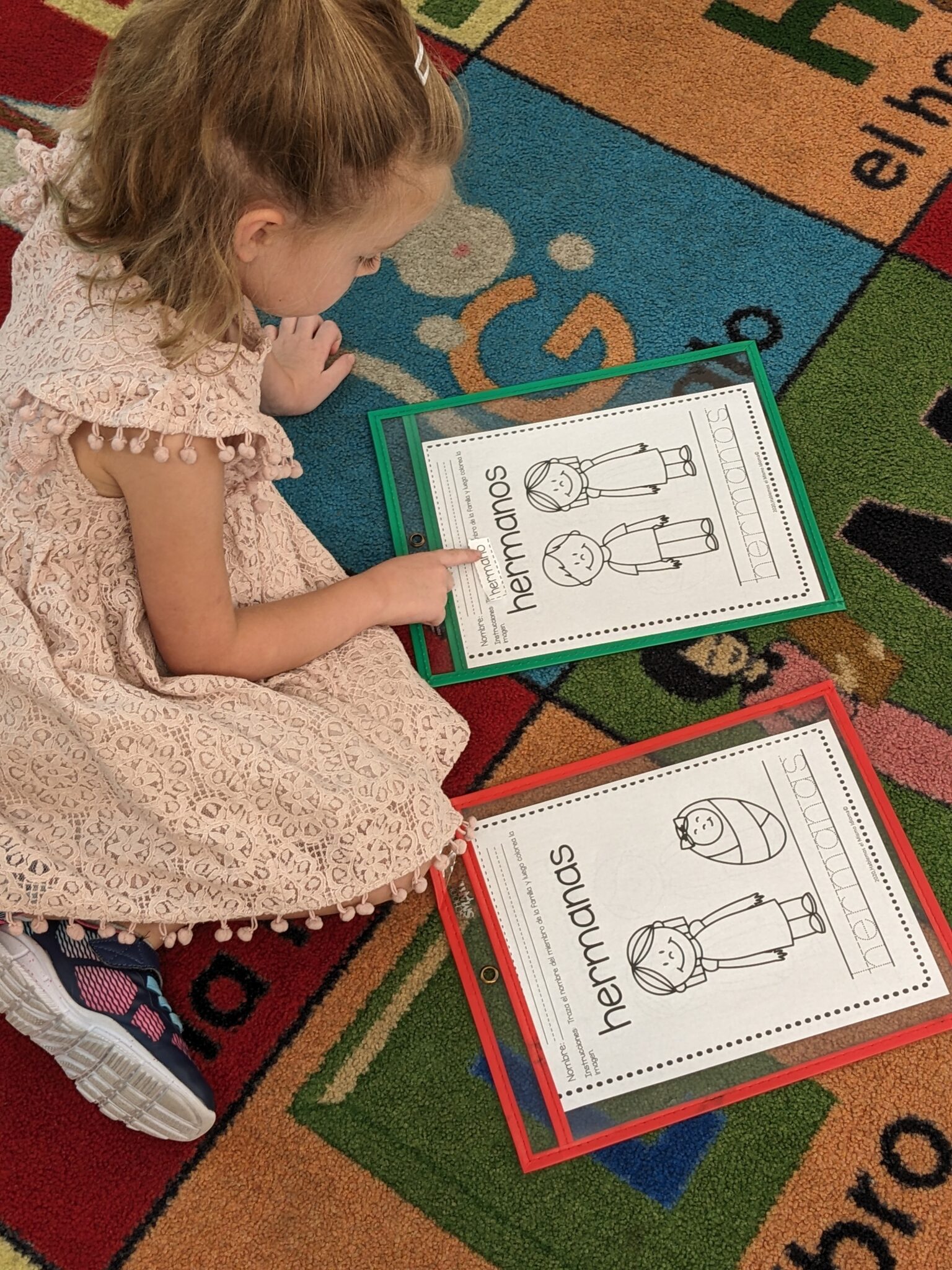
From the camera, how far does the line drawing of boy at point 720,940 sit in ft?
2.66

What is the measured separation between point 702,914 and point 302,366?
56cm

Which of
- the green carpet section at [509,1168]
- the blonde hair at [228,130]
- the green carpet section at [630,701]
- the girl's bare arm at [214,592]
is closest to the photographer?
the blonde hair at [228,130]

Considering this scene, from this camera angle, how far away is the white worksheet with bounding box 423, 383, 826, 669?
91 cm

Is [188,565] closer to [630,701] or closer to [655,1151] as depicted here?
[630,701]

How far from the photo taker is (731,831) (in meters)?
0.85

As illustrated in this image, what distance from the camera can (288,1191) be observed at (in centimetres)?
78

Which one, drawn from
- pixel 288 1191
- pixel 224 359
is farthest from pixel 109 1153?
pixel 224 359

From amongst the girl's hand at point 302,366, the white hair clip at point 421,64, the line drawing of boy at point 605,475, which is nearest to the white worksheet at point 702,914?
the line drawing of boy at point 605,475

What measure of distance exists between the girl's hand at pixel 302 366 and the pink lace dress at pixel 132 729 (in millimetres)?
210

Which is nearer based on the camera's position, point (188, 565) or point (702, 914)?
point (188, 565)

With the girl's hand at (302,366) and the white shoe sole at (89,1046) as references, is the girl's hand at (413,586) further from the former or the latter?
the white shoe sole at (89,1046)

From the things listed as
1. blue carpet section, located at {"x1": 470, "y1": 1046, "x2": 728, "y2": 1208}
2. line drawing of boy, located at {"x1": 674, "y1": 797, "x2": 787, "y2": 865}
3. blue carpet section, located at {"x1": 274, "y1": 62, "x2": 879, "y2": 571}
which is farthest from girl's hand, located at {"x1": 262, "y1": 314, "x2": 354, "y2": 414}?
blue carpet section, located at {"x1": 470, "y1": 1046, "x2": 728, "y2": 1208}

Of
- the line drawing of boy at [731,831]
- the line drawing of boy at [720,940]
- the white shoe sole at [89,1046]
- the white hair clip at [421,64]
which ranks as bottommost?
→ the white shoe sole at [89,1046]

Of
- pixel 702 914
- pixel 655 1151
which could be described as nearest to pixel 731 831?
pixel 702 914
